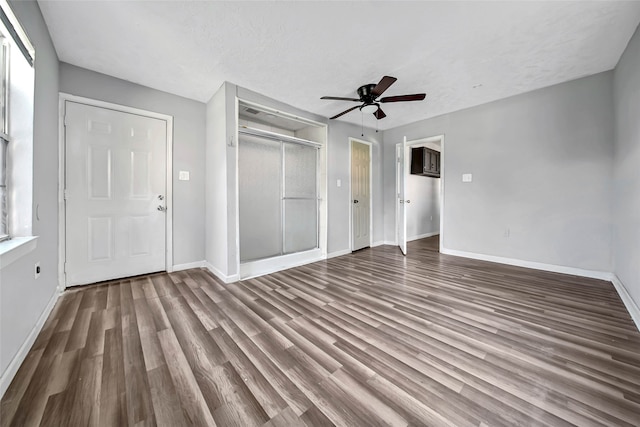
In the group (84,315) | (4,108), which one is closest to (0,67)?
(4,108)

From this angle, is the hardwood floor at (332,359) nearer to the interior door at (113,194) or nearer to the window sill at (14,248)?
the interior door at (113,194)

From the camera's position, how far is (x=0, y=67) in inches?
58.1

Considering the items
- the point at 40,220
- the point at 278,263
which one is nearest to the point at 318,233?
the point at 278,263

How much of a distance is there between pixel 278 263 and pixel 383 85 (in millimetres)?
2752

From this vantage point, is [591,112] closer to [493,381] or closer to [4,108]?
[493,381]

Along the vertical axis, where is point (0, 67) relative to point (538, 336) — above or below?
above

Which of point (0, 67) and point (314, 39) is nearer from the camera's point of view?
point (0, 67)

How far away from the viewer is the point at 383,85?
2592 millimetres

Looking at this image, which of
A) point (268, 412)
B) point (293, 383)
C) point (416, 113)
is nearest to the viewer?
point (268, 412)

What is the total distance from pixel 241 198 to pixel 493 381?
10.0 ft

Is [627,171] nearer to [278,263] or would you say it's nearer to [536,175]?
[536,175]

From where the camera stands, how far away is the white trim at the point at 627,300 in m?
1.86

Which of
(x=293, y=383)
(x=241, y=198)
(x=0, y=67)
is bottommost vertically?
(x=293, y=383)

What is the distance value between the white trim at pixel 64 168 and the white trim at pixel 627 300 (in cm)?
479
